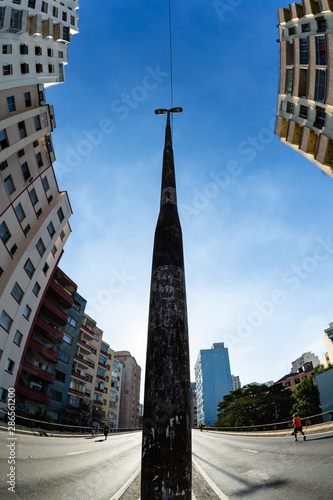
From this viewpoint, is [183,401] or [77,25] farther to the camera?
[77,25]

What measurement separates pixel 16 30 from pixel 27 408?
40.4 metres

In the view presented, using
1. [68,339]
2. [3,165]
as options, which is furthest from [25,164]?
[68,339]

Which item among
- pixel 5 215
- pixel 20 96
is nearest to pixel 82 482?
pixel 5 215

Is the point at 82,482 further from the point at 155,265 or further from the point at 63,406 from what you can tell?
the point at 63,406

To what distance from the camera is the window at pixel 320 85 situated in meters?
20.3

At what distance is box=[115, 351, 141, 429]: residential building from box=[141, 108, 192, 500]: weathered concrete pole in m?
88.7

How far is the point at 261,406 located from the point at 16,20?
6757cm

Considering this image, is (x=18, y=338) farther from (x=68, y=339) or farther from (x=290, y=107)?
(x=290, y=107)

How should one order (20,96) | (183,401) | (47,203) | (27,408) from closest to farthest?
(183,401), (20,96), (27,408), (47,203)

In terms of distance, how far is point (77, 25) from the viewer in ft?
119

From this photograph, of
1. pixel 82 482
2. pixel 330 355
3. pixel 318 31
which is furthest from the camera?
pixel 330 355

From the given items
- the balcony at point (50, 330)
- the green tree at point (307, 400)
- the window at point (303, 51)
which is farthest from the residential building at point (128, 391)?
the window at point (303, 51)

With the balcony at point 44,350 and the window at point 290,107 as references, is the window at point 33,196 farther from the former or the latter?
the window at point 290,107

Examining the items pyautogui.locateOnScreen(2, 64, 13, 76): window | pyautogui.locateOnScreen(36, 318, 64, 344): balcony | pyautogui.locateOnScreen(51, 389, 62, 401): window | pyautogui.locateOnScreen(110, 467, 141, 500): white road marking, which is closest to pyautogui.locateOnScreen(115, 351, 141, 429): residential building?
pyautogui.locateOnScreen(51, 389, 62, 401): window
